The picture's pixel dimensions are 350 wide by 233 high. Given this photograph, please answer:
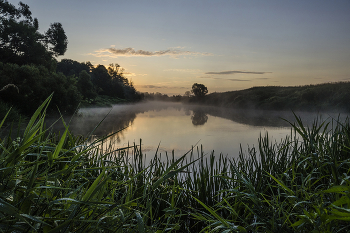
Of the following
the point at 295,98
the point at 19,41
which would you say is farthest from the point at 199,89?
the point at 19,41

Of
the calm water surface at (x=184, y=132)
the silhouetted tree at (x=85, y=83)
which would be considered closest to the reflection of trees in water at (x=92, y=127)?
the calm water surface at (x=184, y=132)

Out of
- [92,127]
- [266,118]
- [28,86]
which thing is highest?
[28,86]

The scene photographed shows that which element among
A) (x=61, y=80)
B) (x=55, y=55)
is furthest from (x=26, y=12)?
(x=61, y=80)

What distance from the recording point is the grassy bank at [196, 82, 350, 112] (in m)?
18.6

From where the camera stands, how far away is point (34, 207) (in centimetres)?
72

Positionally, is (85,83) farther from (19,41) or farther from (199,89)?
(199,89)

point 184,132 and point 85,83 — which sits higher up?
point 85,83

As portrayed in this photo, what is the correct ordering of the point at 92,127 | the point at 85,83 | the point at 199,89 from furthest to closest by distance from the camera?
1. the point at 199,89
2. the point at 85,83
3. the point at 92,127

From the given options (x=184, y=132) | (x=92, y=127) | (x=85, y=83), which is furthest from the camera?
(x=85, y=83)

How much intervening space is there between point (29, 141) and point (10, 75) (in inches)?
479

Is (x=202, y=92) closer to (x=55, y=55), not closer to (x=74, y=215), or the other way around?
(x=55, y=55)

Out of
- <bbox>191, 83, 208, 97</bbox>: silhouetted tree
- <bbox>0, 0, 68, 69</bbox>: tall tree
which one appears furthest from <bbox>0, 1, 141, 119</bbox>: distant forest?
<bbox>191, 83, 208, 97</bbox>: silhouetted tree

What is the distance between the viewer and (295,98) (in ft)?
73.2

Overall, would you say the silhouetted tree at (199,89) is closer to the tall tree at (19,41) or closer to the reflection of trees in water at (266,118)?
the reflection of trees in water at (266,118)
